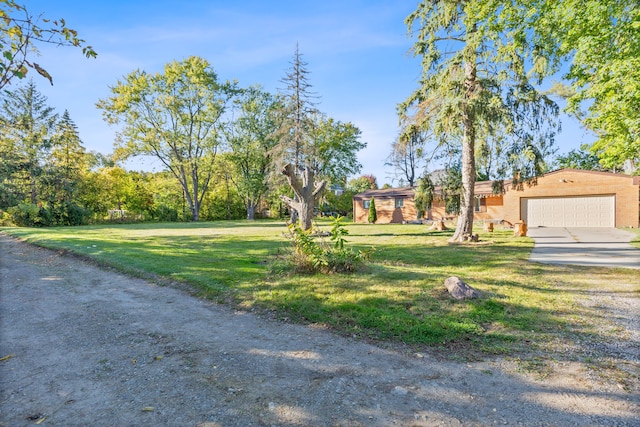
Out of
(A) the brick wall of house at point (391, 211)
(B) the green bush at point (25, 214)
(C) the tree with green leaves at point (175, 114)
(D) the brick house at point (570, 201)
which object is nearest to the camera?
(D) the brick house at point (570, 201)

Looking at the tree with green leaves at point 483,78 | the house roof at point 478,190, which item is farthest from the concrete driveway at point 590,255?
the house roof at point 478,190

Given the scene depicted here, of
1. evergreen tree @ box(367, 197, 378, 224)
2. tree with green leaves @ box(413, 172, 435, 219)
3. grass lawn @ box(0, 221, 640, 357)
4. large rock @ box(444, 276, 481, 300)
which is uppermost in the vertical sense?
tree with green leaves @ box(413, 172, 435, 219)

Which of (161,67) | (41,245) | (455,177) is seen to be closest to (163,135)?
(161,67)

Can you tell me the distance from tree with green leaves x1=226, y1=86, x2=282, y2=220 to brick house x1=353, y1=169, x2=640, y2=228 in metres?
19.5

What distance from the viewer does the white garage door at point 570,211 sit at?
19.5 m

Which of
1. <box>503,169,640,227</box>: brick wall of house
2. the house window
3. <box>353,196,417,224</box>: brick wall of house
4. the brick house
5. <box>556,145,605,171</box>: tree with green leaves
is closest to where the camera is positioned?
<box>503,169,640,227</box>: brick wall of house

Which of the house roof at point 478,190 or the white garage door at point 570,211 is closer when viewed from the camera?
the house roof at point 478,190

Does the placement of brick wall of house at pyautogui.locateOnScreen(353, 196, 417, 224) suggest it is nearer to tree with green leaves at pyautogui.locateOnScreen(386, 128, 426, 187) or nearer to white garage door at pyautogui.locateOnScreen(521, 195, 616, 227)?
white garage door at pyautogui.locateOnScreen(521, 195, 616, 227)

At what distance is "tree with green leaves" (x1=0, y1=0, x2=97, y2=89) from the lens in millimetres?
2197

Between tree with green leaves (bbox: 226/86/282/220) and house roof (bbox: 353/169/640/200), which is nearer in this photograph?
house roof (bbox: 353/169/640/200)

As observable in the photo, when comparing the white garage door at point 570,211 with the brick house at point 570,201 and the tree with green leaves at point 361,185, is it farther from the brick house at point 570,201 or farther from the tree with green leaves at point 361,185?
the tree with green leaves at point 361,185

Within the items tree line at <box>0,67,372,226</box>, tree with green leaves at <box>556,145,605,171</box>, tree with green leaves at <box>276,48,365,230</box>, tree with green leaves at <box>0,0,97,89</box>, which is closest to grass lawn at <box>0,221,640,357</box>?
tree with green leaves at <box>0,0,97,89</box>

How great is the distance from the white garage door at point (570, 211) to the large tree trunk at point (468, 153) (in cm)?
1259

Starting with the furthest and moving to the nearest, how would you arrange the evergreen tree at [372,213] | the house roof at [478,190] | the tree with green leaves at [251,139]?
the tree with green leaves at [251,139]
the evergreen tree at [372,213]
the house roof at [478,190]
